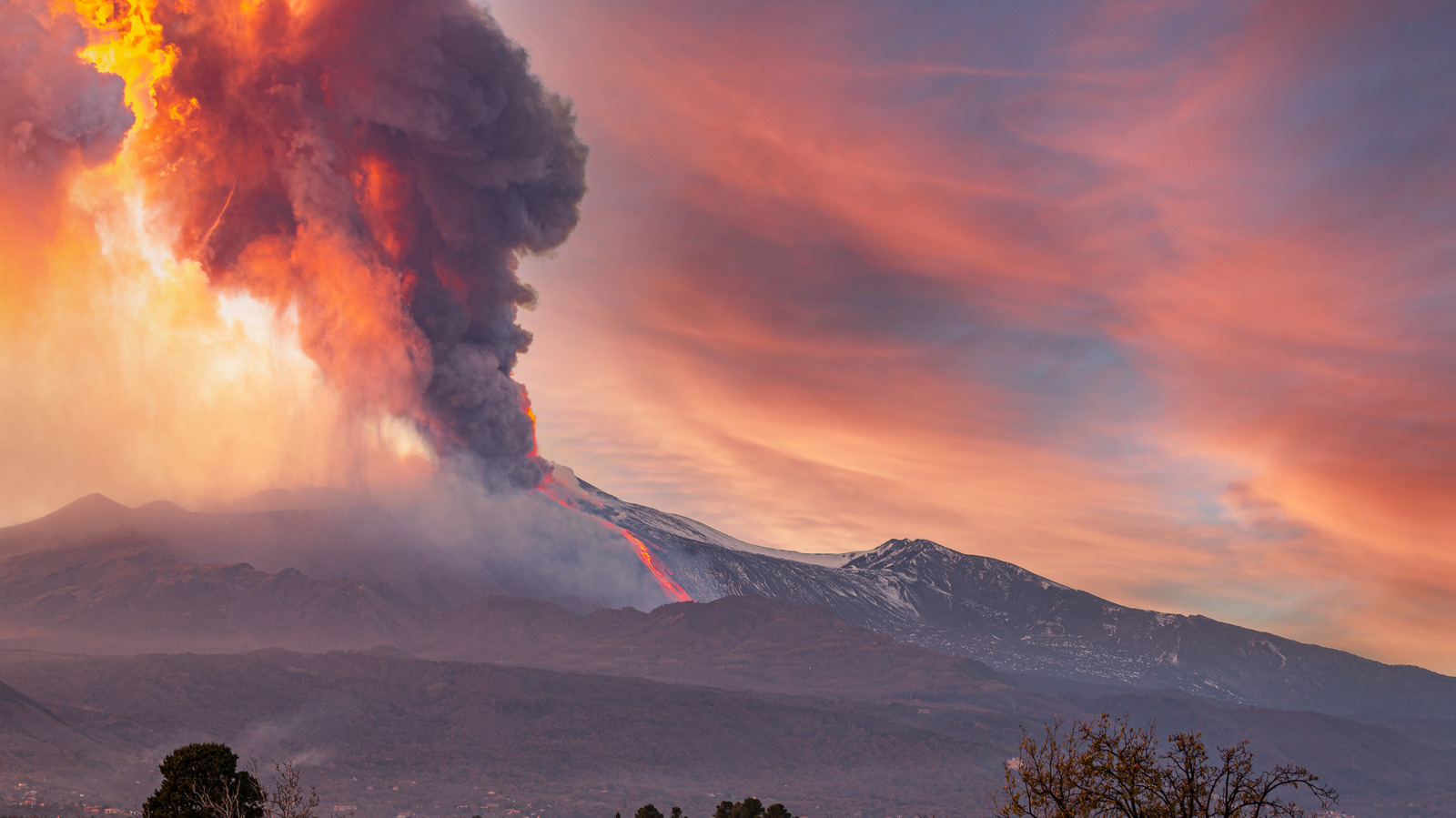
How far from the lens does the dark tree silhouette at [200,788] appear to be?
5191 centimetres

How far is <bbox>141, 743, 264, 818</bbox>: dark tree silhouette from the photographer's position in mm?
51906

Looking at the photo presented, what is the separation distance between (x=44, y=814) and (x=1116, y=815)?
187m

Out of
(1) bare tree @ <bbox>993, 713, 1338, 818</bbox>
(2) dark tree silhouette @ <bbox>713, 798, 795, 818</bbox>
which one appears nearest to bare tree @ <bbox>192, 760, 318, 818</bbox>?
(1) bare tree @ <bbox>993, 713, 1338, 818</bbox>

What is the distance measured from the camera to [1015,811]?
27922mm

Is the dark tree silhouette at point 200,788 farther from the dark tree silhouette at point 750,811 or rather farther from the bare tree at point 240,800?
the dark tree silhouette at point 750,811

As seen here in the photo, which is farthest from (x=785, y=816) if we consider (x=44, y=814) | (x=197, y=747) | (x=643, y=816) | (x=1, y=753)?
(x=1, y=753)

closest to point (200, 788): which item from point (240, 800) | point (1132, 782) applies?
point (240, 800)

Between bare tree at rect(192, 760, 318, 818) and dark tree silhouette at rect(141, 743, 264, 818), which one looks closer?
bare tree at rect(192, 760, 318, 818)

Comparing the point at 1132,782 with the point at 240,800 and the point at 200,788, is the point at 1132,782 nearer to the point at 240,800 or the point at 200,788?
the point at 240,800

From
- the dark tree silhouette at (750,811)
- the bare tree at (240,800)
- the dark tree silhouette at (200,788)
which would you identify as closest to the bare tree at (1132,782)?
the bare tree at (240,800)

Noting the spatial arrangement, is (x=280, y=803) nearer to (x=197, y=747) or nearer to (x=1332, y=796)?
(x=197, y=747)

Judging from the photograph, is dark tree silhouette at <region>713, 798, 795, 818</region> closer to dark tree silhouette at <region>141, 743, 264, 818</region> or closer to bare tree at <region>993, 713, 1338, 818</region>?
dark tree silhouette at <region>141, 743, 264, 818</region>

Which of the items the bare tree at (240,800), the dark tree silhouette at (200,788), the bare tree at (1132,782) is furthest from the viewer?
the dark tree silhouette at (200,788)

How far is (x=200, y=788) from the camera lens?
174 ft
